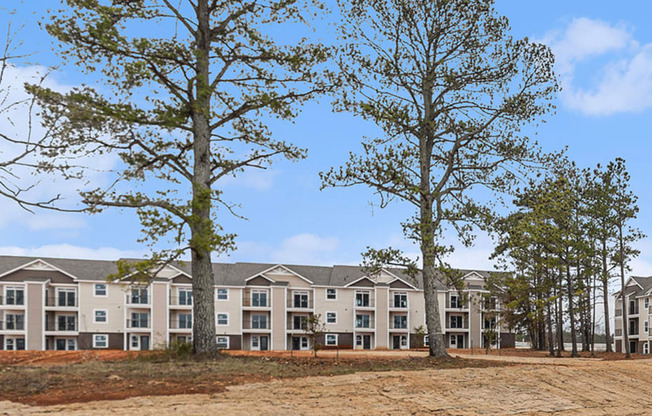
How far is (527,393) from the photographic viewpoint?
15.6m

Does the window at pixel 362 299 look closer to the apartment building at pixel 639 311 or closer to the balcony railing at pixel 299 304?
the balcony railing at pixel 299 304

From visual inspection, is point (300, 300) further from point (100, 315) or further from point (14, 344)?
point (14, 344)

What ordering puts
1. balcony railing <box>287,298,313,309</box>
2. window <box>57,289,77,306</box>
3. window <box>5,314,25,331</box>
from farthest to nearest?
balcony railing <box>287,298,313,309</box>, window <box>57,289,77,306</box>, window <box>5,314,25,331</box>

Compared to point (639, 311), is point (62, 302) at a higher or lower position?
higher

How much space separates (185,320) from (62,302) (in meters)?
10.2

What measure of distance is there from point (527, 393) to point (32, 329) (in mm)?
47346

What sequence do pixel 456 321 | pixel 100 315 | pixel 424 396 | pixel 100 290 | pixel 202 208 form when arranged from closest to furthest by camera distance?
pixel 424 396 → pixel 202 208 → pixel 100 315 → pixel 100 290 → pixel 456 321

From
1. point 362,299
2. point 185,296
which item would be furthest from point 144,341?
point 362,299

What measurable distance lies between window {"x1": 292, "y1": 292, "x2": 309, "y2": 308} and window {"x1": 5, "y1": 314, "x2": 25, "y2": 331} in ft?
74.3

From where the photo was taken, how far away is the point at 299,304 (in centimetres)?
5988

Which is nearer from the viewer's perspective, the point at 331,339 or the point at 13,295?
the point at 13,295

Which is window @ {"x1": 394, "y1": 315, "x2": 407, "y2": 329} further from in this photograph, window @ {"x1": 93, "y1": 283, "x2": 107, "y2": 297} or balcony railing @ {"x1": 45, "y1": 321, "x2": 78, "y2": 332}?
balcony railing @ {"x1": 45, "y1": 321, "x2": 78, "y2": 332}

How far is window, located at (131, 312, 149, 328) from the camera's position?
5612 cm

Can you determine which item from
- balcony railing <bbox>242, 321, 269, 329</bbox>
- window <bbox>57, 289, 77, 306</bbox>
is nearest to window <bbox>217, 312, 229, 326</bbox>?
balcony railing <bbox>242, 321, 269, 329</bbox>
